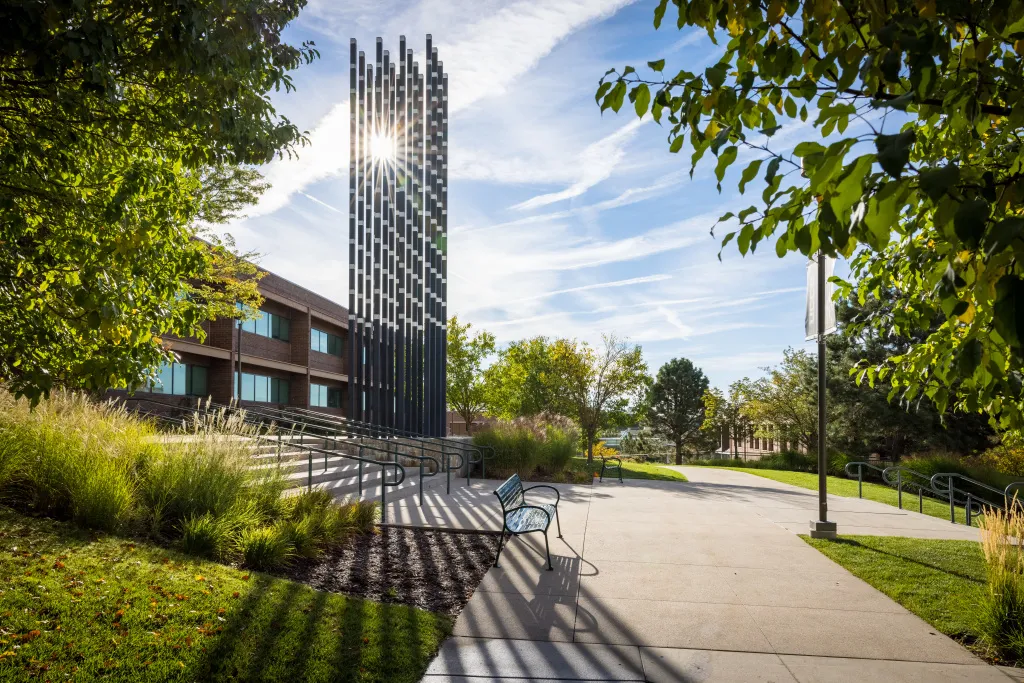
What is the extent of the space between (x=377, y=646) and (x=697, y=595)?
3.35 metres

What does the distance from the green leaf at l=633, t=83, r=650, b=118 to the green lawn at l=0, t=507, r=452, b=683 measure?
384 cm

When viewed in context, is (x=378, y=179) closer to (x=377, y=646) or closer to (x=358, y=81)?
(x=358, y=81)

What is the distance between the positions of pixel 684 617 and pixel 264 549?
4.20 m

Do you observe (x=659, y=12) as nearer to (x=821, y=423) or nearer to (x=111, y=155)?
(x=111, y=155)

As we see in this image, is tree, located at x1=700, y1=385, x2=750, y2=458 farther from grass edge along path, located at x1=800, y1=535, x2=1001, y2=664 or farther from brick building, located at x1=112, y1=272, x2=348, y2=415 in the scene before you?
grass edge along path, located at x1=800, y1=535, x2=1001, y2=664

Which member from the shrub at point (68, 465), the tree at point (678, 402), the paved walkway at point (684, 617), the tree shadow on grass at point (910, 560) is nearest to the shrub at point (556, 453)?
the paved walkway at point (684, 617)

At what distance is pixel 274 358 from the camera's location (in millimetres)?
33031

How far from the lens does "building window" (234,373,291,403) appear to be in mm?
31281

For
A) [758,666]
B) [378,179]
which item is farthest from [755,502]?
[378,179]

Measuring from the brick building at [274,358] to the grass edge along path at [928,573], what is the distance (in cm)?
2061

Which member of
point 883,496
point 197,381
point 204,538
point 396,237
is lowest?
point 883,496

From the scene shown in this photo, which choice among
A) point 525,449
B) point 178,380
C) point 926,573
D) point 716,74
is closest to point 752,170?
point 716,74

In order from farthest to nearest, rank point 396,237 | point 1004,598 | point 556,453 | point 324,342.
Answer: point 324,342, point 396,237, point 556,453, point 1004,598

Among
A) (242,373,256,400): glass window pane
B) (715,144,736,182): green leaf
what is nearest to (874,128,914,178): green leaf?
(715,144,736,182): green leaf
